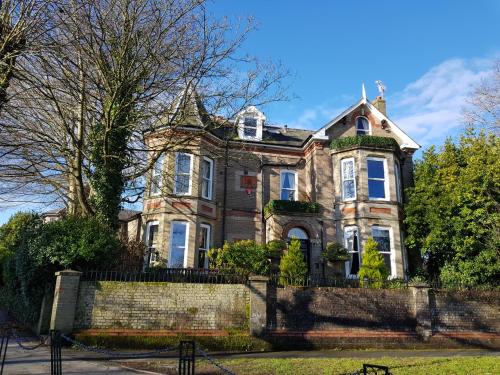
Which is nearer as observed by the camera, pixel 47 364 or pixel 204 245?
pixel 47 364

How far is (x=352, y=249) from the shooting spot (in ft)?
69.2

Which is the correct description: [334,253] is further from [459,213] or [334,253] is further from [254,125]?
[254,125]

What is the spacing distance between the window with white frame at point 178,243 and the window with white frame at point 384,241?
9.52m

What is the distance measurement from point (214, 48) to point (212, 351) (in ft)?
31.4

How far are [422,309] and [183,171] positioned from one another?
42.3 ft

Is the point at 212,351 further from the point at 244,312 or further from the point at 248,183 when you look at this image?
the point at 248,183

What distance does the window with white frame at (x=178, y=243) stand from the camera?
66.1 ft

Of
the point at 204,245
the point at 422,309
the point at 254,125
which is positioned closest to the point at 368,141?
the point at 254,125

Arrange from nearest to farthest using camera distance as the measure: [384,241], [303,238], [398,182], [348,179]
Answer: [384,241] < [303,238] < [348,179] < [398,182]

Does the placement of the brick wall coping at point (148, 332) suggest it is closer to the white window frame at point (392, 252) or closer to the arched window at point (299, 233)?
the arched window at point (299, 233)

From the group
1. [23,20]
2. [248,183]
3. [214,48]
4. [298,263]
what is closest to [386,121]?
[248,183]

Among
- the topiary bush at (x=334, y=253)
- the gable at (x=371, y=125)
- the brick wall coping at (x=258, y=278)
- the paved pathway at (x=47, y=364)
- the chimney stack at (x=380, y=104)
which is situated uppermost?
the chimney stack at (x=380, y=104)

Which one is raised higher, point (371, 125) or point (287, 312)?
point (371, 125)

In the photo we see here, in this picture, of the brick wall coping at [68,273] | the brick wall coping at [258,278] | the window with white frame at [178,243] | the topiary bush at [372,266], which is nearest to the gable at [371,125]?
the topiary bush at [372,266]
